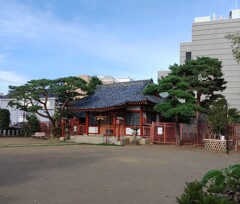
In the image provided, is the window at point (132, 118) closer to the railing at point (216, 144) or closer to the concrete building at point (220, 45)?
the railing at point (216, 144)

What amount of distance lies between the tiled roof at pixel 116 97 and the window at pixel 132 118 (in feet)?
4.44

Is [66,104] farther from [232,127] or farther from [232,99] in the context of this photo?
[232,99]

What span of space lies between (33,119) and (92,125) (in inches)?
311

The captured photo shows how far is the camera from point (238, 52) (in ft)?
58.4

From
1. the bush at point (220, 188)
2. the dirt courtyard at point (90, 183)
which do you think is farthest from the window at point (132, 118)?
the bush at point (220, 188)

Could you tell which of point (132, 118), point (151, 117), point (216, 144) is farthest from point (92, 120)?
point (216, 144)

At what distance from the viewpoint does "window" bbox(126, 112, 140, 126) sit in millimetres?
27516

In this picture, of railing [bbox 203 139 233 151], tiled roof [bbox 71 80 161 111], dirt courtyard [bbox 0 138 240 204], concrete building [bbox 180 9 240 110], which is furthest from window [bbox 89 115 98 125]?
concrete building [bbox 180 9 240 110]

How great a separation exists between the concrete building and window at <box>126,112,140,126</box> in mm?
44078

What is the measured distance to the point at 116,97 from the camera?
1169 inches

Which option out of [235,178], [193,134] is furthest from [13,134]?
[235,178]

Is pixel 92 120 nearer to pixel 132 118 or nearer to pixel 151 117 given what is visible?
pixel 132 118

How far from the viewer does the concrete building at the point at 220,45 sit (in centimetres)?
6806

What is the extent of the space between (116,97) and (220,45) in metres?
47.7
